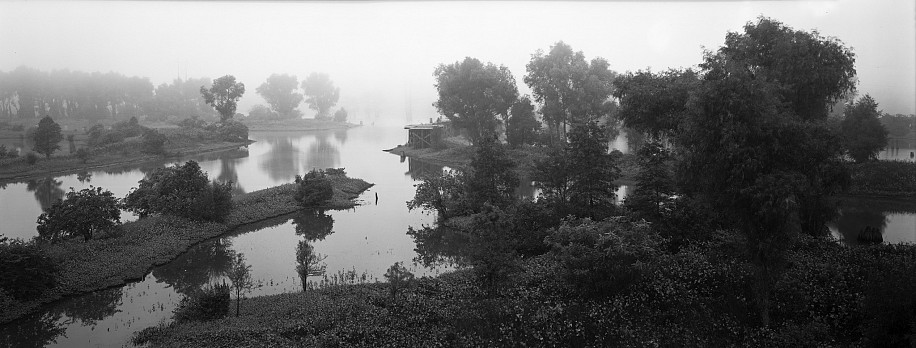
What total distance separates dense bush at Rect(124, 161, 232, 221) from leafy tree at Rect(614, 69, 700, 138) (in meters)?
23.0

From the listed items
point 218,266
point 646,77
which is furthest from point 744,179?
point 218,266

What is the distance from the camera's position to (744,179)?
1285 cm

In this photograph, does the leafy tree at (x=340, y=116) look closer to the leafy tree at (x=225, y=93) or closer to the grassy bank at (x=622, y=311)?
the leafy tree at (x=225, y=93)

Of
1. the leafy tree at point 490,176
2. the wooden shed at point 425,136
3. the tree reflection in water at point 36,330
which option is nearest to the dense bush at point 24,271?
the tree reflection in water at point 36,330

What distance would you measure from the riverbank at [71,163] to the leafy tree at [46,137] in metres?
1.23

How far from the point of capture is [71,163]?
56.0m

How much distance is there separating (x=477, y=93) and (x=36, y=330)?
4749cm

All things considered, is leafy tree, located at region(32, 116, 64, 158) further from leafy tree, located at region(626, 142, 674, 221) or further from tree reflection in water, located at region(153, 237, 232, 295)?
leafy tree, located at region(626, 142, 674, 221)

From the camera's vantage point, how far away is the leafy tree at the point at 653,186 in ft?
68.9

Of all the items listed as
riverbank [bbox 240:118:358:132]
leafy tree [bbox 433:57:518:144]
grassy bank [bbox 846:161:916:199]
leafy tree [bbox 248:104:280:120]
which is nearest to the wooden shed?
leafy tree [bbox 433:57:518:144]

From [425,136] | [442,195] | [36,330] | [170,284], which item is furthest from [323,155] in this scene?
[36,330]

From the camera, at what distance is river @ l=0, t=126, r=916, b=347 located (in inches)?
734

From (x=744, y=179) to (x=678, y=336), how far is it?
14.0 feet

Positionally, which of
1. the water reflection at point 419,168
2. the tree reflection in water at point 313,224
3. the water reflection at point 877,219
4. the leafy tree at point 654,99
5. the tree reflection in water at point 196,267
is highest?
the leafy tree at point 654,99
